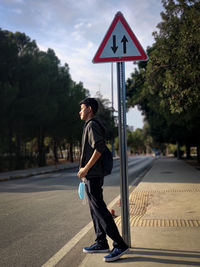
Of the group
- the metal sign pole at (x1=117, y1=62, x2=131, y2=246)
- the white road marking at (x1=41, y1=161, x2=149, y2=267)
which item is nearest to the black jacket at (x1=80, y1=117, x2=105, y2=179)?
the metal sign pole at (x1=117, y1=62, x2=131, y2=246)

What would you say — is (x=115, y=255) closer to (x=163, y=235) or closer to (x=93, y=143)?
(x=163, y=235)

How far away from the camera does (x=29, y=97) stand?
27.0 meters

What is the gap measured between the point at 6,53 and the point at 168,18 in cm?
1644

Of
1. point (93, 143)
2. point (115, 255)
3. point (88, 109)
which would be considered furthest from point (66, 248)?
point (88, 109)

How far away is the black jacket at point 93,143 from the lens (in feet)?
12.3

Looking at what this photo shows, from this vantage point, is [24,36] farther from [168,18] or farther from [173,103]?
[173,103]

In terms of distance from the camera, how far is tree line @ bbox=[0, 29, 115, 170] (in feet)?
83.7

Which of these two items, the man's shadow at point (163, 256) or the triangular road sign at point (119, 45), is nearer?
the man's shadow at point (163, 256)

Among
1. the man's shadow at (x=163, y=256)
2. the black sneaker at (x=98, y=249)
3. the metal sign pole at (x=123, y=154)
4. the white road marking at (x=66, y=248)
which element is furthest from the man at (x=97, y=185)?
the white road marking at (x=66, y=248)

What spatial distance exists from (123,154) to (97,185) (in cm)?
54

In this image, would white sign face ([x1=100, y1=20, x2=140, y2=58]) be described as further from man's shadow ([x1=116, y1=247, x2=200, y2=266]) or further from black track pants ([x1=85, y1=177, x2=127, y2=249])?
man's shadow ([x1=116, y1=247, x2=200, y2=266])

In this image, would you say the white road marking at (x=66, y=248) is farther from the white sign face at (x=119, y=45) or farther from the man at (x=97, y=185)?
the white sign face at (x=119, y=45)

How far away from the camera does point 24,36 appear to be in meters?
29.0

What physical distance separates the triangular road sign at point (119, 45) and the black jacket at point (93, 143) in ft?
2.91
